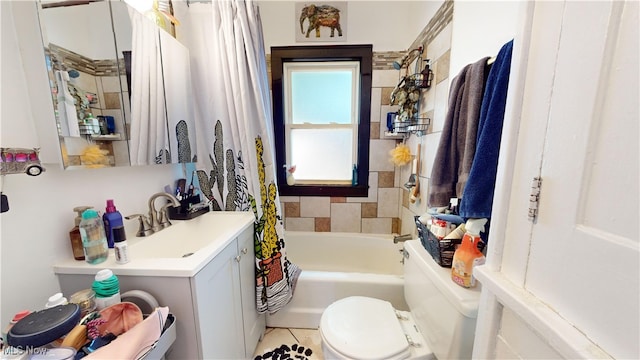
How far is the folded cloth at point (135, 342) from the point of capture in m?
0.54

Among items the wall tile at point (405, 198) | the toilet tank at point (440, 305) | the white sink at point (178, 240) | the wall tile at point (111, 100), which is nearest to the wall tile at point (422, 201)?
the wall tile at point (405, 198)

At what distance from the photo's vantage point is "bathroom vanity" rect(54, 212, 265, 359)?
2.60ft

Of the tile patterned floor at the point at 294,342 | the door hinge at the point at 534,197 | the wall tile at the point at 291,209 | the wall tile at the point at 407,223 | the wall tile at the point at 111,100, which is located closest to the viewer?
the door hinge at the point at 534,197

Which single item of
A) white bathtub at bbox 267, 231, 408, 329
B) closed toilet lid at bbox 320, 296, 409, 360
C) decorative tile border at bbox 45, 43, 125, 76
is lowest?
white bathtub at bbox 267, 231, 408, 329

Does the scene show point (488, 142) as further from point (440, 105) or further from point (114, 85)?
point (114, 85)

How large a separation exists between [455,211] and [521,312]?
0.60 metres

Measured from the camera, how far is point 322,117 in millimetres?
2240

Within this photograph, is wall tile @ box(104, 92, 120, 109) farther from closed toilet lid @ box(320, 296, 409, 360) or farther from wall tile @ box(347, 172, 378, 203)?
wall tile @ box(347, 172, 378, 203)

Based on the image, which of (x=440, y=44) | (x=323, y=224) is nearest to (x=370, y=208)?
(x=323, y=224)

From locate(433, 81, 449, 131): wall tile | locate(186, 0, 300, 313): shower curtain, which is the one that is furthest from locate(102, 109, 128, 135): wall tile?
locate(433, 81, 449, 131): wall tile

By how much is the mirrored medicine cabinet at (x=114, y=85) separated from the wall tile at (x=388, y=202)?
166cm

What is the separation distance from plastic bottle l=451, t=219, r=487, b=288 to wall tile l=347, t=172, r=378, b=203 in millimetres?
1361

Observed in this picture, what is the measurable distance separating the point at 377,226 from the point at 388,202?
0.85 feet

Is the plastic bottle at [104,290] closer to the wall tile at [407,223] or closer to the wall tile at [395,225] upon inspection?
the wall tile at [407,223]
